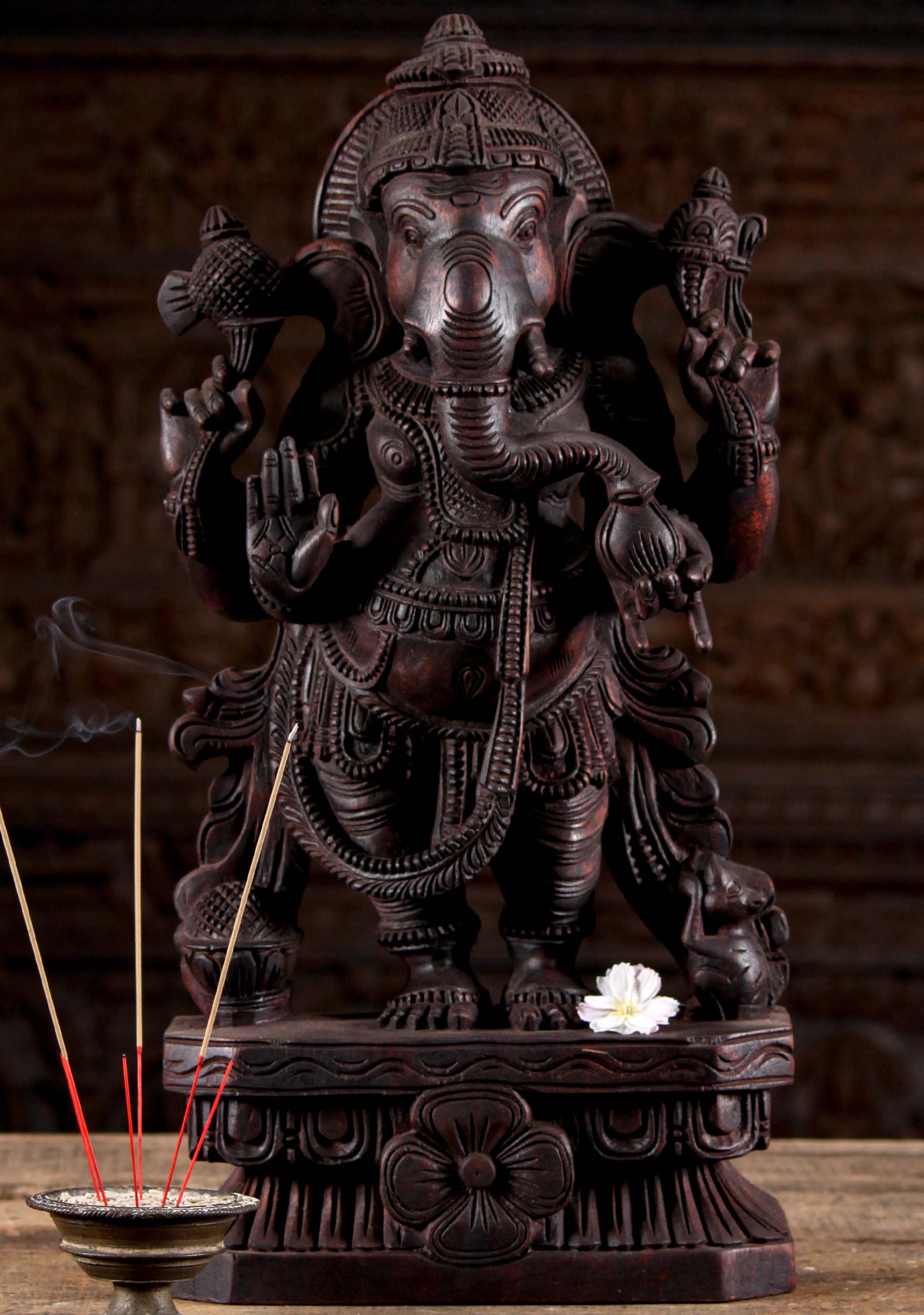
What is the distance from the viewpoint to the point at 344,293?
204cm

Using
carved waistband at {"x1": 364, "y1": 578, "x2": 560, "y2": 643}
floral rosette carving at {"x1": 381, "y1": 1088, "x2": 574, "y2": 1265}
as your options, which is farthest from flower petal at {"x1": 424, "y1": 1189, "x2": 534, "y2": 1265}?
carved waistband at {"x1": 364, "y1": 578, "x2": 560, "y2": 643}

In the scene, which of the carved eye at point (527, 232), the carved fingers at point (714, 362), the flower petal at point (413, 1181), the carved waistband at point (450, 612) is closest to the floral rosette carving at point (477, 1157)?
the flower petal at point (413, 1181)

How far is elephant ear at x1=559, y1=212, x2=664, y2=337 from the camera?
6.59ft

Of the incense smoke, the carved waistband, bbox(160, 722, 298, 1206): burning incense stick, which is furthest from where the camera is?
the incense smoke

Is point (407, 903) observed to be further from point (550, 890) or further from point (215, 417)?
point (215, 417)

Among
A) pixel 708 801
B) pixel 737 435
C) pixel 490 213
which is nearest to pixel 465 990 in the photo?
pixel 708 801

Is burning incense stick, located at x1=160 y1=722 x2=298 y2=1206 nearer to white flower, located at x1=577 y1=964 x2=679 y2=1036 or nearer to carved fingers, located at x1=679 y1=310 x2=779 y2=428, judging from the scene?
white flower, located at x1=577 y1=964 x2=679 y2=1036

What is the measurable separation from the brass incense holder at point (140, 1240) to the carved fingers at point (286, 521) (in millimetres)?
603

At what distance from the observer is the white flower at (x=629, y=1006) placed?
1857mm

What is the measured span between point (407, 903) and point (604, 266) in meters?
0.67

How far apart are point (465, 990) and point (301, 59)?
2.12 m

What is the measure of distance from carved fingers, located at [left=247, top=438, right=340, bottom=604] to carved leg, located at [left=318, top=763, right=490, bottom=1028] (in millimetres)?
202

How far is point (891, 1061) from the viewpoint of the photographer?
354 centimetres

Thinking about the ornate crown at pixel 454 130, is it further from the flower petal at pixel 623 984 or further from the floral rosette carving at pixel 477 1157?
the floral rosette carving at pixel 477 1157
